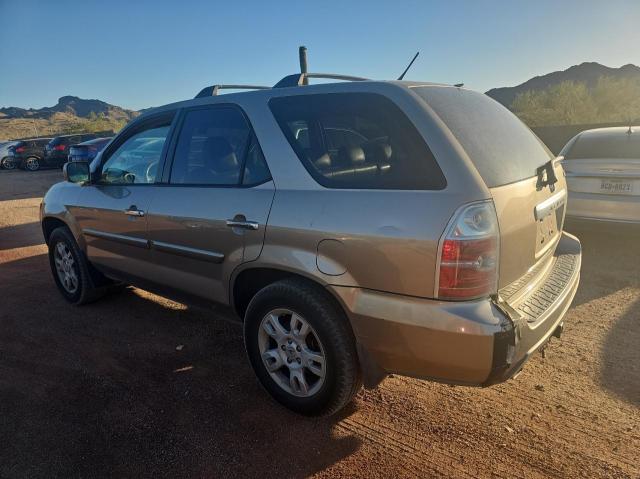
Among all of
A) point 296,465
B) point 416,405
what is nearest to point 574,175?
point 416,405

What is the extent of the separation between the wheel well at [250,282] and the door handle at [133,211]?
1097mm

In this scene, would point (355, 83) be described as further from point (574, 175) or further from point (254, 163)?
point (574, 175)

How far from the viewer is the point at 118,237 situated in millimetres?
3727

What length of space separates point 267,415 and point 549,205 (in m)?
2.10

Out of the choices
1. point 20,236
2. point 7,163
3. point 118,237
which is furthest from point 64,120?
point 118,237

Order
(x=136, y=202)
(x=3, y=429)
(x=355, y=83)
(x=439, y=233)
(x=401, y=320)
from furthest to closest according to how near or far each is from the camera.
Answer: (x=136, y=202)
(x=3, y=429)
(x=355, y=83)
(x=401, y=320)
(x=439, y=233)

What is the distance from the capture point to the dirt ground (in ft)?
7.57

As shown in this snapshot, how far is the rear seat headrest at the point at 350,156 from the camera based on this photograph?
2410 mm

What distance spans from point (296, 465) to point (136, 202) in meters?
2.30

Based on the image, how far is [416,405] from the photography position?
2754 millimetres

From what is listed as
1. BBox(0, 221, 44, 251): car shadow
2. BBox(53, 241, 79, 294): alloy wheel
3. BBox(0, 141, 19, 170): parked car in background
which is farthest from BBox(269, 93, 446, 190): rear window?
BBox(0, 141, 19, 170): parked car in background

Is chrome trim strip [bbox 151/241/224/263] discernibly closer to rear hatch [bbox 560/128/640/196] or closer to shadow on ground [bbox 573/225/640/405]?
shadow on ground [bbox 573/225/640/405]

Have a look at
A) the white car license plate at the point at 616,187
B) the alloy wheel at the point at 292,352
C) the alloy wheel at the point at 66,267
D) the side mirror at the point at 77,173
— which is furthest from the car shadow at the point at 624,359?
the alloy wheel at the point at 66,267

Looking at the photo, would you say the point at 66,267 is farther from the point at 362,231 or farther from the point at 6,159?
the point at 6,159
